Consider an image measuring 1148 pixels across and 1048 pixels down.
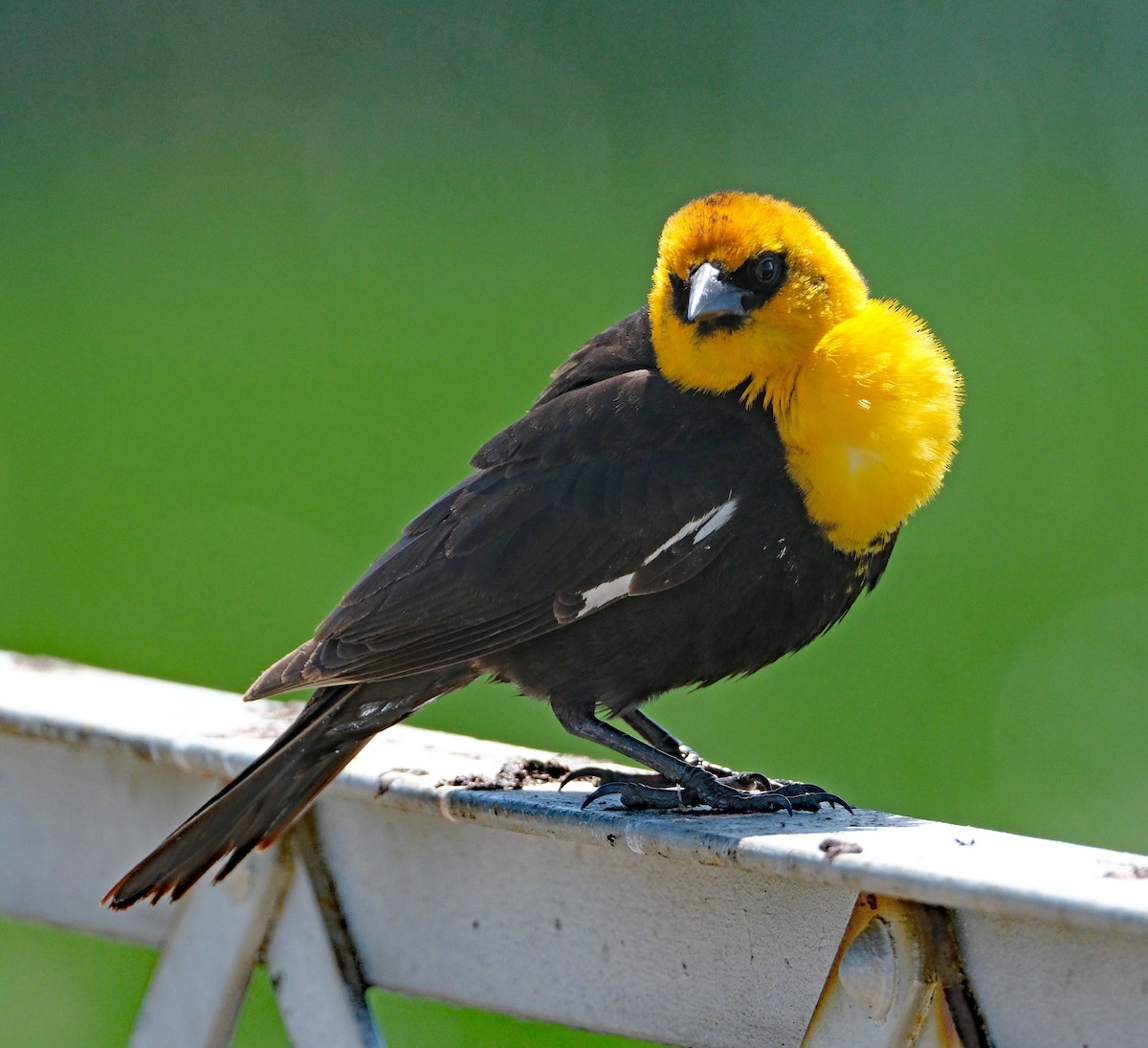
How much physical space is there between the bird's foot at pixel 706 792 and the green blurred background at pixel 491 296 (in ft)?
3.44

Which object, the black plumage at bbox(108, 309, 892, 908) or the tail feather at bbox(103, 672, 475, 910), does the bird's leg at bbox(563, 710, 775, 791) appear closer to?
the black plumage at bbox(108, 309, 892, 908)

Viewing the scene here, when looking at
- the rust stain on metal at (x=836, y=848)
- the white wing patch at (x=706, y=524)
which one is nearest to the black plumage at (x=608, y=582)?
the white wing patch at (x=706, y=524)

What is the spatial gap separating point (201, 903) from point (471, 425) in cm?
348

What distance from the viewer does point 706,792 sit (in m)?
2.88

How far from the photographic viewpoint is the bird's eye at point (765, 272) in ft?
10.0

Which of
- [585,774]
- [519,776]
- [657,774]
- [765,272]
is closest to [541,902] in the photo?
[519,776]

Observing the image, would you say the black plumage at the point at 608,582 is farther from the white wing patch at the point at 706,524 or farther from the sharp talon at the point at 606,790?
the sharp talon at the point at 606,790

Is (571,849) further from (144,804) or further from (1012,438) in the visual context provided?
(1012,438)

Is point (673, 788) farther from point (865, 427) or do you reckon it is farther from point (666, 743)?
point (865, 427)

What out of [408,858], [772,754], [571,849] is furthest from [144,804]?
[772,754]

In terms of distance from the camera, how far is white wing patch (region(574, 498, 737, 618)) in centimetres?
295

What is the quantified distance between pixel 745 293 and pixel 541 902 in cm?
114

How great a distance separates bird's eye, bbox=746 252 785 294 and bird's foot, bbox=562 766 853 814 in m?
0.79

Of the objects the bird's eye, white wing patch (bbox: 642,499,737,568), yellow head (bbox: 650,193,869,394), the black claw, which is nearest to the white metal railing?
the black claw
